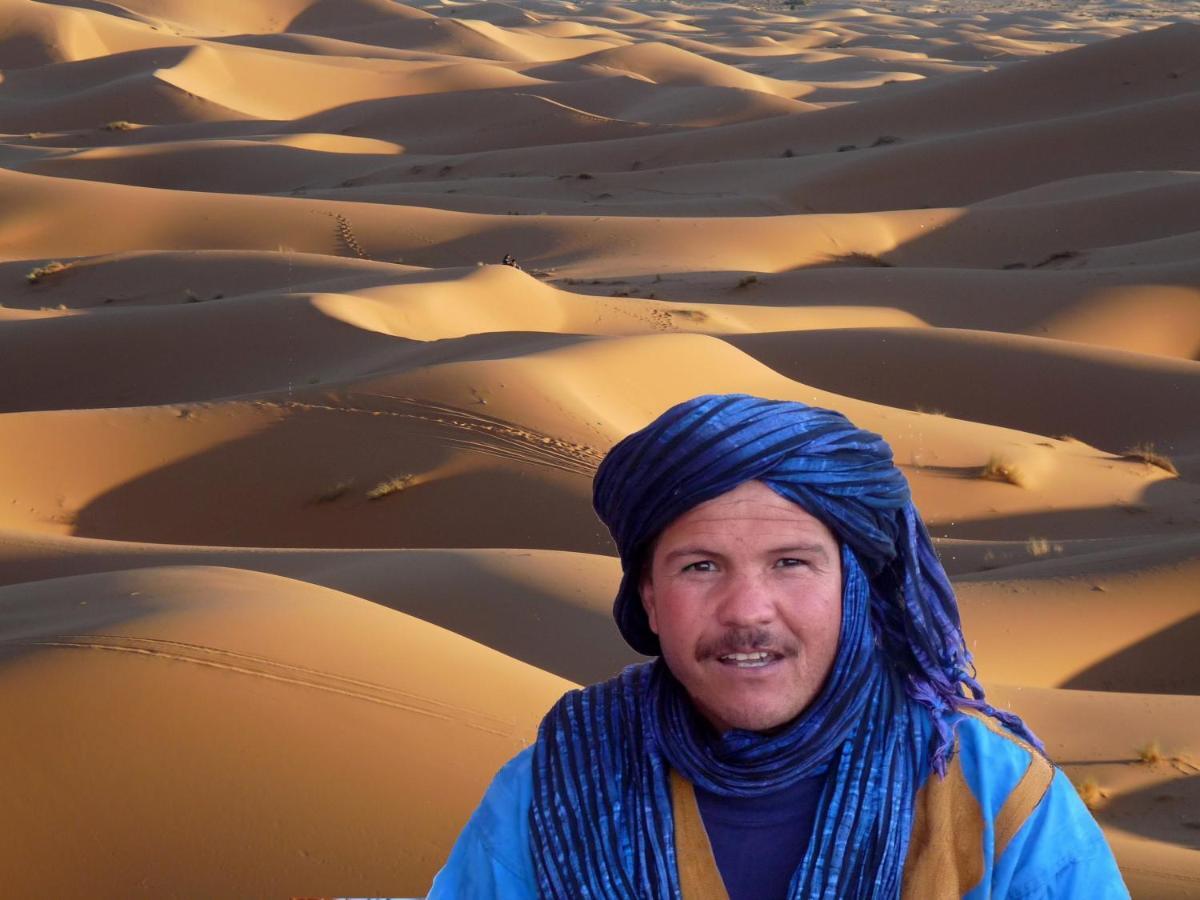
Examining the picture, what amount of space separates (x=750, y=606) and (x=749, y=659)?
0.08 meters

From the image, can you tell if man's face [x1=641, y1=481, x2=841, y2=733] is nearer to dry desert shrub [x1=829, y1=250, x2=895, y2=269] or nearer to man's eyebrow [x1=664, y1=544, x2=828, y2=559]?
man's eyebrow [x1=664, y1=544, x2=828, y2=559]

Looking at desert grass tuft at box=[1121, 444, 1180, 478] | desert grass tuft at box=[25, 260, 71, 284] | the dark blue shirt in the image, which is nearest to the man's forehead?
the dark blue shirt

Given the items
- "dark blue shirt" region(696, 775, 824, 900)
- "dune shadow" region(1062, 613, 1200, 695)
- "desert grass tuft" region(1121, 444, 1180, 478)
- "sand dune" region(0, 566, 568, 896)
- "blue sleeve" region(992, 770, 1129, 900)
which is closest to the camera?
"blue sleeve" region(992, 770, 1129, 900)

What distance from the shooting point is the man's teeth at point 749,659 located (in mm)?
2158

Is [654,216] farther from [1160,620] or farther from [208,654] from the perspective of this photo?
[208,654]

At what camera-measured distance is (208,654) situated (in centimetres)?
447

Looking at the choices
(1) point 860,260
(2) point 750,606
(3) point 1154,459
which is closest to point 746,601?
(2) point 750,606

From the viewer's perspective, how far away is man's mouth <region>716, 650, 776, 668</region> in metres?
2.16

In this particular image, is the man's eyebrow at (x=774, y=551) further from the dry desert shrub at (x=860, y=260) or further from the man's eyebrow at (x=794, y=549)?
the dry desert shrub at (x=860, y=260)

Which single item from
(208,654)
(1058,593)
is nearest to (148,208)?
(1058,593)

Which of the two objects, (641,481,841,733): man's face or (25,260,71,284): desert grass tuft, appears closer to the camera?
(641,481,841,733): man's face

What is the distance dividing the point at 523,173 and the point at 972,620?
2085cm

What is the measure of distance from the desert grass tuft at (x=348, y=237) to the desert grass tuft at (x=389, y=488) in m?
10.4

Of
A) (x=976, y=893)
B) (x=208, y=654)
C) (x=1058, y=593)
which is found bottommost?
(x=1058, y=593)
